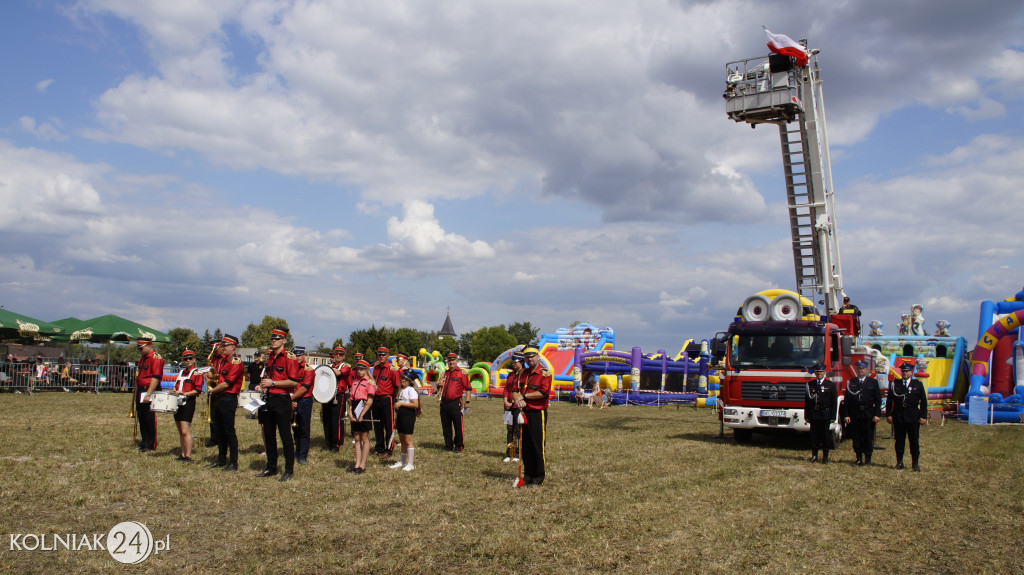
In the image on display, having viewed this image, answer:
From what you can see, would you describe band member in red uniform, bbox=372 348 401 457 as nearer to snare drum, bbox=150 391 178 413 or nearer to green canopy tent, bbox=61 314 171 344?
snare drum, bbox=150 391 178 413

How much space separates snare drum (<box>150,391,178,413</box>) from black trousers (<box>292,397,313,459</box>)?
73.3 inches

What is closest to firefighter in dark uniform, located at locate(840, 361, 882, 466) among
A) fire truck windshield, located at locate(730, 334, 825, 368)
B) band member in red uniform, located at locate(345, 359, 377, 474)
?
fire truck windshield, located at locate(730, 334, 825, 368)

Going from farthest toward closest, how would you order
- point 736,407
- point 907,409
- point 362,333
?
point 362,333 → point 736,407 → point 907,409

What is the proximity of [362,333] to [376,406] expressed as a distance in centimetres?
8457

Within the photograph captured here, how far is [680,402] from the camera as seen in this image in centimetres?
2953

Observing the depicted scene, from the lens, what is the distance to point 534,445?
8.76 metres

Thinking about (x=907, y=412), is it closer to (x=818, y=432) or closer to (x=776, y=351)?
(x=818, y=432)

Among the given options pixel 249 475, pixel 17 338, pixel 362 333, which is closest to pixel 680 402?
pixel 249 475

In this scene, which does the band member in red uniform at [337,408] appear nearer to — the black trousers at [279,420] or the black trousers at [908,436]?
the black trousers at [279,420]

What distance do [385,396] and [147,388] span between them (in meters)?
4.09

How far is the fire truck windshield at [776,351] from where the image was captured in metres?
13.2

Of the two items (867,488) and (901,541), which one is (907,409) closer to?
(867,488)

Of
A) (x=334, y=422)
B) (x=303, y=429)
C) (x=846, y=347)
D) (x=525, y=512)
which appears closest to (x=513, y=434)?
(x=334, y=422)

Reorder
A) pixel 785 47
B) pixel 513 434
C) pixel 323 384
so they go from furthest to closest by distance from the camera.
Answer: pixel 785 47 < pixel 513 434 < pixel 323 384
